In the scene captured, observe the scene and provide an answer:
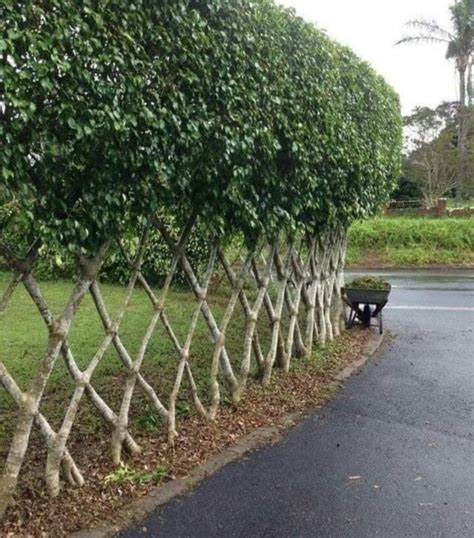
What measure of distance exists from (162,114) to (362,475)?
2.37m

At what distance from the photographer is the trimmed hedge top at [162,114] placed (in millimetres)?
2240

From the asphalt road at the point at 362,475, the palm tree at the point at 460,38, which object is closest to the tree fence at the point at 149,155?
the asphalt road at the point at 362,475

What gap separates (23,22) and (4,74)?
0.27 m

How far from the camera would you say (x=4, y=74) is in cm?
205

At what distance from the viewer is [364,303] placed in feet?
23.2

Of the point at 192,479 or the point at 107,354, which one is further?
the point at 107,354

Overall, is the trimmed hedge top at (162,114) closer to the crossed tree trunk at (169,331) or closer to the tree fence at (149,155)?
the tree fence at (149,155)

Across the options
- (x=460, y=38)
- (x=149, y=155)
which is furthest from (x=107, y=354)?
(x=460, y=38)

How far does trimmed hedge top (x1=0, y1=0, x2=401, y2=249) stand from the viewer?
2.24 m

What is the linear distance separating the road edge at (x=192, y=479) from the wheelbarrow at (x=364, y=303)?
2.75m

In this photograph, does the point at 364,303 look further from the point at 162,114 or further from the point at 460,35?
the point at 460,35

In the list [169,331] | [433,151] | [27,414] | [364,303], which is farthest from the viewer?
[433,151]

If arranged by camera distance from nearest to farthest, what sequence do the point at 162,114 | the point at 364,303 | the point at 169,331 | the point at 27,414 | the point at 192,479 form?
the point at 27,414 < the point at 162,114 < the point at 192,479 < the point at 169,331 < the point at 364,303

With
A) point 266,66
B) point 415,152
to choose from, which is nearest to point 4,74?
point 266,66
